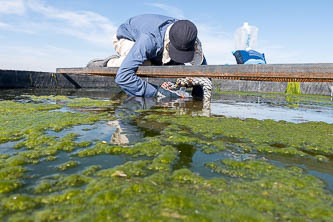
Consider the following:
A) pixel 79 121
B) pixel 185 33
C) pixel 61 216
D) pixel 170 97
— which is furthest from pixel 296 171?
pixel 170 97

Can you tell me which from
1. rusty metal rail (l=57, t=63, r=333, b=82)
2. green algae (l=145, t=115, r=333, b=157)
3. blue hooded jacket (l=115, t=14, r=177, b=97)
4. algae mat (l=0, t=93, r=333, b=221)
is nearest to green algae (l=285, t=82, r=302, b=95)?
blue hooded jacket (l=115, t=14, r=177, b=97)

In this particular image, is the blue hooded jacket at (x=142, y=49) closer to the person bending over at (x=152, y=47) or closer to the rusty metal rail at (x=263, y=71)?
the person bending over at (x=152, y=47)

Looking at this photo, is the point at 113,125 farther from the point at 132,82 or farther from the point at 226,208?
the point at 132,82

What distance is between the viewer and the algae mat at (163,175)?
73cm

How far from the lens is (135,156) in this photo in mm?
1186

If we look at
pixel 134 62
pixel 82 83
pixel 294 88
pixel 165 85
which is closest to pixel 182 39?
pixel 134 62

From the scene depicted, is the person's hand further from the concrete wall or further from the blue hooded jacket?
the concrete wall

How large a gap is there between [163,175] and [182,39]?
2.57 metres

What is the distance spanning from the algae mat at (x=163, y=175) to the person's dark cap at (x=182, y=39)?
1889mm

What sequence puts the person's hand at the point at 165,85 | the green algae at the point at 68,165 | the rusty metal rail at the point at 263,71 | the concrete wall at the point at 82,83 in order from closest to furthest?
the green algae at the point at 68,165 → the rusty metal rail at the point at 263,71 → the person's hand at the point at 165,85 → the concrete wall at the point at 82,83

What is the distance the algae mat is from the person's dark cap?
6.20 feet

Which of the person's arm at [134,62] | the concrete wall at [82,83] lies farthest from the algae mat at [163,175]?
the concrete wall at [82,83]

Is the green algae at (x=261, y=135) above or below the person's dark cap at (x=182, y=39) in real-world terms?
below

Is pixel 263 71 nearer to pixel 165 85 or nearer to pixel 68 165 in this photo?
pixel 68 165
